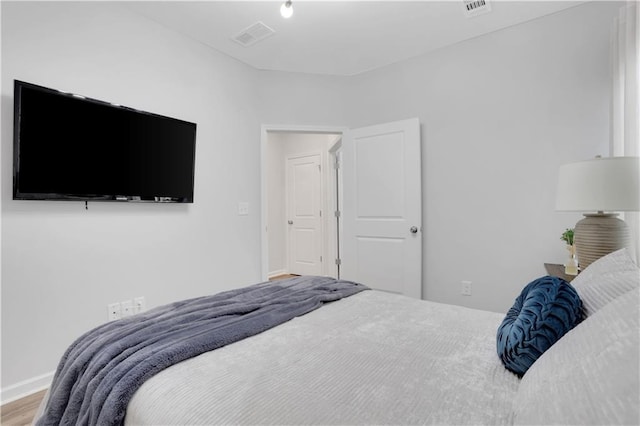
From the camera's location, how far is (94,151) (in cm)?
236

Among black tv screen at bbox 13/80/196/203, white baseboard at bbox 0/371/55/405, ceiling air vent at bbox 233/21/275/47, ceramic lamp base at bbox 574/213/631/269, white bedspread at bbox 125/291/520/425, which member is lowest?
white baseboard at bbox 0/371/55/405

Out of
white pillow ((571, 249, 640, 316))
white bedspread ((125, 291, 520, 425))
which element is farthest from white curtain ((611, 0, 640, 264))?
white bedspread ((125, 291, 520, 425))

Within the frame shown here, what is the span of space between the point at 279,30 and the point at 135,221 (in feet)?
6.66

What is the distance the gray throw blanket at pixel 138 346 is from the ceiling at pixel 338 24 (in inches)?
89.2

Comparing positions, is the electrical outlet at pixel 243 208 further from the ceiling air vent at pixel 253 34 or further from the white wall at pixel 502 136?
the white wall at pixel 502 136

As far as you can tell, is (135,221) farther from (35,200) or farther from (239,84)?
(239,84)

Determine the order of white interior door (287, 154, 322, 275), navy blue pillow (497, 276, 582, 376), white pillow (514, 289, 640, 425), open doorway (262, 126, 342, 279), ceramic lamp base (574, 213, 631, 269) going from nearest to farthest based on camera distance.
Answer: white pillow (514, 289, 640, 425) → navy blue pillow (497, 276, 582, 376) → ceramic lamp base (574, 213, 631, 269) → open doorway (262, 126, 342, 279) → white interior door (287, 154, 322, 275)

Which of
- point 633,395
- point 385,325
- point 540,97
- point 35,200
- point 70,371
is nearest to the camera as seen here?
point 633,395

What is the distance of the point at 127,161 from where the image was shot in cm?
257

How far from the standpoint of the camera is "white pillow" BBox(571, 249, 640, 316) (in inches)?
35.4

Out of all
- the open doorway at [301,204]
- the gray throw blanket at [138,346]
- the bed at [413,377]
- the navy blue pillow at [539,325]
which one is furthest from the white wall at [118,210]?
the navy blue pillow at [539,325]

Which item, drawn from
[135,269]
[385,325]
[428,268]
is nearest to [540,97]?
[428,268]

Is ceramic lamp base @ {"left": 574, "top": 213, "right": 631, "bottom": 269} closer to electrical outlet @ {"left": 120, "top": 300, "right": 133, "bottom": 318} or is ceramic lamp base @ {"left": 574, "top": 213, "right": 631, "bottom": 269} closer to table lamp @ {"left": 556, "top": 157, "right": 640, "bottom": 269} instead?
table lamp @ {"left": 556, "top": 157, "right": 640, "bottom": 269}

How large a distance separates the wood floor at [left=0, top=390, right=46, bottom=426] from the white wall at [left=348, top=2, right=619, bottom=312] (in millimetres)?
3113
